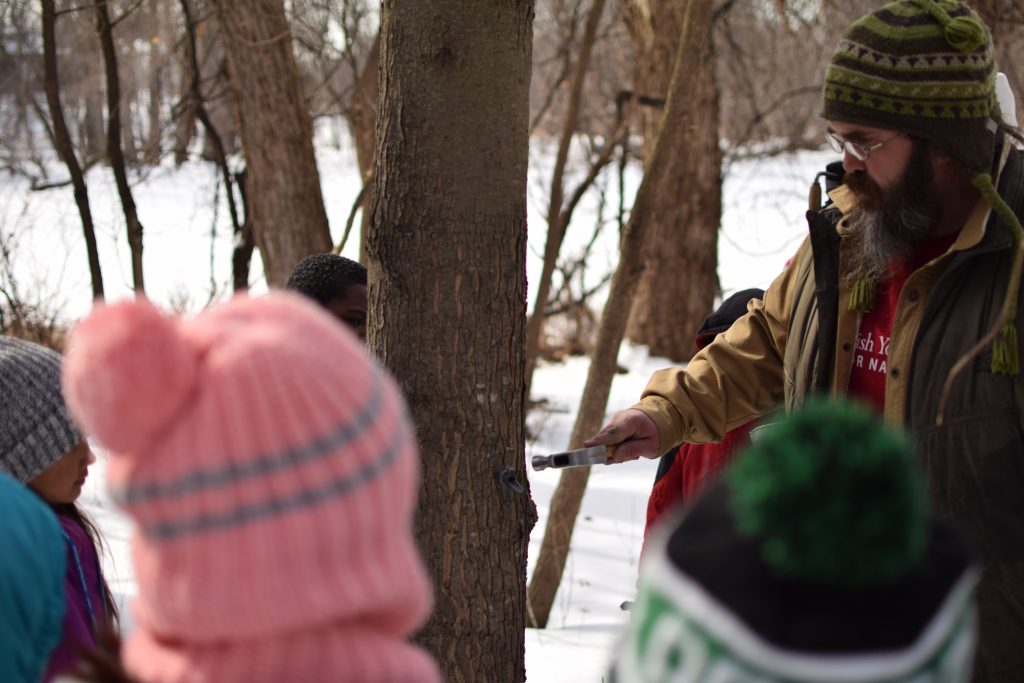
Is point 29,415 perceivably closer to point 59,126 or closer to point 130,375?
point 130,375

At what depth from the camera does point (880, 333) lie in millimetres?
2154

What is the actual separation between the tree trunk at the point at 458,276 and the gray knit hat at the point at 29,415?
625mm

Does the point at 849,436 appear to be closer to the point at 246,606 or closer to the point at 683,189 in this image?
the point at 246,606

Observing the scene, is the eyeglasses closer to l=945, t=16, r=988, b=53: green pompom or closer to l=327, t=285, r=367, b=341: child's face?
l=945, t=16, r=988, b=53: green pompom

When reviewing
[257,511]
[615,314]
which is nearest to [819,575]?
[257,511]

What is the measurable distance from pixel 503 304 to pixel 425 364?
0.67ft

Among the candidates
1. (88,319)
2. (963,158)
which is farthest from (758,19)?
(88,319)

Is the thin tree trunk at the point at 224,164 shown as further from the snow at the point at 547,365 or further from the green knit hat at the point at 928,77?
the green knit hat at the point at 928,77

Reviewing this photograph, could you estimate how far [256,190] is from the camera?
16.3 ft

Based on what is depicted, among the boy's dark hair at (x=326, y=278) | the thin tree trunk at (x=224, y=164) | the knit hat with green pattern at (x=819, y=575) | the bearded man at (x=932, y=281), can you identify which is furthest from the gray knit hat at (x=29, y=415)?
the thin tree trunk at (x=224, y=164)

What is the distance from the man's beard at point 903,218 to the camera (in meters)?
2.09

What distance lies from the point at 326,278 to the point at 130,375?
1.75 meters

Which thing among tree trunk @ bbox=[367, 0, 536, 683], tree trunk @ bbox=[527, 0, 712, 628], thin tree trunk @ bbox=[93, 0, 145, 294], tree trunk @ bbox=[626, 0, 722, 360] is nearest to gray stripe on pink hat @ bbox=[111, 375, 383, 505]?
tree trunk @ bbox=[367, 0, 536, 683]

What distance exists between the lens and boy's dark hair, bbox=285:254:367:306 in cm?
263
